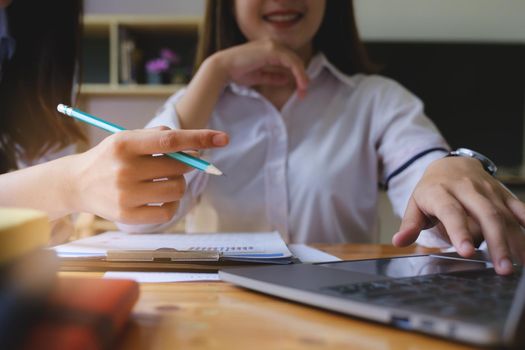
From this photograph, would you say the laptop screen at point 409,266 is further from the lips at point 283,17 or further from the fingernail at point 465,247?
the lips at point 283,17

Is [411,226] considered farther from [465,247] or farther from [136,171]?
[136,171]

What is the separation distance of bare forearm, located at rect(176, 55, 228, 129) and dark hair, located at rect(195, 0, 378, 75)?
189mm

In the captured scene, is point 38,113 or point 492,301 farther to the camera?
point 38,113

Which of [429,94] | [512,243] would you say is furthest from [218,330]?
[429,94]

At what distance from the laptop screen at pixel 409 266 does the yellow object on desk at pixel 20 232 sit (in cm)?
26

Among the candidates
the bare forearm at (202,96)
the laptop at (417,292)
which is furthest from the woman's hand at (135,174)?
the bare forearm at (202,96)

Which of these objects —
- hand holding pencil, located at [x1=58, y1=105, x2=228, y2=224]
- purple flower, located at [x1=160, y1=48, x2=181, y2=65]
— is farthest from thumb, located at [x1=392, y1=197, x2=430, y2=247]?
purple flower, located at [x1=160, y1=48, x2=181, y2=65]

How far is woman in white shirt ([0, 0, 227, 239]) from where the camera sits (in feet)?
1.65

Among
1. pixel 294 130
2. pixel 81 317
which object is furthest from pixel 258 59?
pixel 81 317

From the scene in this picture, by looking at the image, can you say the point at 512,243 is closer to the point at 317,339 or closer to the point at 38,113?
the point at 317,339

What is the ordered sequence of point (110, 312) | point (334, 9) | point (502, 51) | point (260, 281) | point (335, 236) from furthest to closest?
point (502, 51)
point (334, 9)
point (335, 236)
point (260, 281)
point (110, 312)

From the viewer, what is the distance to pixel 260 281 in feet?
1.28

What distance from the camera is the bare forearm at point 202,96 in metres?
0.93

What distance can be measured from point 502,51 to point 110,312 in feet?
9.79
